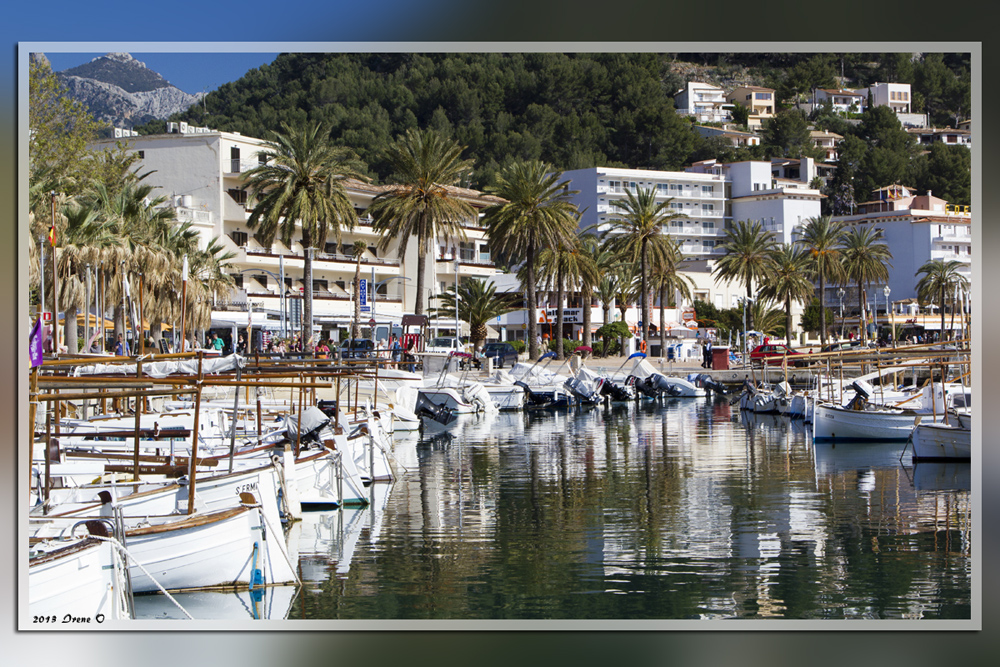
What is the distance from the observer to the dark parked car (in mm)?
57969

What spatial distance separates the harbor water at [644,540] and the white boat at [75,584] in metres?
1.83

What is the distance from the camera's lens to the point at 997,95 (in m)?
7.64

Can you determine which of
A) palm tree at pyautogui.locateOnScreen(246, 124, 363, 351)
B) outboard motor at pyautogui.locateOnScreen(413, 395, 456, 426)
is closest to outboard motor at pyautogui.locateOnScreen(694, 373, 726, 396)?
outboard motor at pyautogui.locateOnScreen(413, 395, 456, 426)

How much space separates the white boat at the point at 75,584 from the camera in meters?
8.03

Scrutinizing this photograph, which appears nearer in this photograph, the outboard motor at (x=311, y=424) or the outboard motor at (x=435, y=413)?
the outboard motor at (x=311, y=424)

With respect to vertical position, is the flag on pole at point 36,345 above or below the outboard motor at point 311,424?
above

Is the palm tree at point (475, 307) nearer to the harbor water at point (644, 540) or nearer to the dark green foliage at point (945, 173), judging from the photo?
the harbor water at point (644, 540)

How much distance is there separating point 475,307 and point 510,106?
16.0 metres

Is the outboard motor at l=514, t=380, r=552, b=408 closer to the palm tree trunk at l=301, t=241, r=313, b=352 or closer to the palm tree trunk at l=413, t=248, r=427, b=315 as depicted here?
the palm tree trunk at l=413, t=248, r=427, b=315

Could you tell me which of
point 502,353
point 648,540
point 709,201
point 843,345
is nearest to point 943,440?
point 648,540

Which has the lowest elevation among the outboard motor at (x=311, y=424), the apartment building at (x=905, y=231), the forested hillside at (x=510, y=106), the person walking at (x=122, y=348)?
the outboard motor at (x=311, y=424)

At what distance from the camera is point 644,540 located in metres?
14.5

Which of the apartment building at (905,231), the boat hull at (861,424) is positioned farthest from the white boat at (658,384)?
the boat hull at (861,424)
